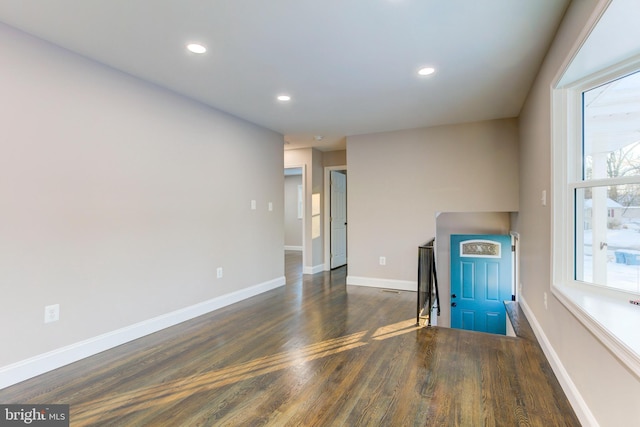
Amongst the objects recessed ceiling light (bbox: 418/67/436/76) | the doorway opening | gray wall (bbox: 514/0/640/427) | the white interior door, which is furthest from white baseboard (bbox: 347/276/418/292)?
the doorway opening

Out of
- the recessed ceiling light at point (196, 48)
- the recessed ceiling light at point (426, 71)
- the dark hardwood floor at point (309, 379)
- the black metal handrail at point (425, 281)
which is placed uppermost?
the recessed ceiling light at point (196, 48)

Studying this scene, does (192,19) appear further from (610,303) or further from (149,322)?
(610,303)

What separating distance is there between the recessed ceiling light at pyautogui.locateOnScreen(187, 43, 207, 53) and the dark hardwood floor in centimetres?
246

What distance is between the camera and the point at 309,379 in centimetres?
221

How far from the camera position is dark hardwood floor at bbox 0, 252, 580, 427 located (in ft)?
5.97

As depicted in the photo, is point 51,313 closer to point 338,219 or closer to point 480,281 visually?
point 338,219

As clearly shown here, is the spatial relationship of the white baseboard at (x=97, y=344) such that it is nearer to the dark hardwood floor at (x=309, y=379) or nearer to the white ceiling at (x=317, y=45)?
the dark hardwood floor at (x=309, y=379)

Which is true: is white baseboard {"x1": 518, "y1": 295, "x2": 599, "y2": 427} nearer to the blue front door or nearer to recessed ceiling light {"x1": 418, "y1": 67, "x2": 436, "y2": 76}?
the blue front door

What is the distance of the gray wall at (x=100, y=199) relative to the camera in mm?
2205

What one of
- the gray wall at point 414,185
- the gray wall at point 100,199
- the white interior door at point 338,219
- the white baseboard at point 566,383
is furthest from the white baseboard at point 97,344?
the white baseboard at point 566,383

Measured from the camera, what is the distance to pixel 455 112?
399 centimetres

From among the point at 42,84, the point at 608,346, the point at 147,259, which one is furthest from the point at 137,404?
Result: the point at 608,346

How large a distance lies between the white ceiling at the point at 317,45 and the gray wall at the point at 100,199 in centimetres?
28

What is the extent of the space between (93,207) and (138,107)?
3.42 feet
